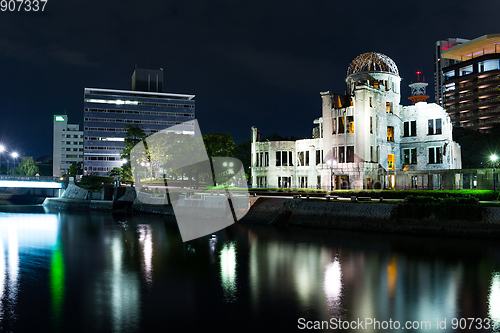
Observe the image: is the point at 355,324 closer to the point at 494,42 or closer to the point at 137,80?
the point at 494,42

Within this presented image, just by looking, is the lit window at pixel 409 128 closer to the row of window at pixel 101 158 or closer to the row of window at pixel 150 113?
the row of window at pixel 150 113

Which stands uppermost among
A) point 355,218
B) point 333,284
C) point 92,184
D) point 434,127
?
point 434,127

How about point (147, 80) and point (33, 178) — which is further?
point (147, 80)

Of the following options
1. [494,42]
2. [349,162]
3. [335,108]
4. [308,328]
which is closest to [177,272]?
[308,328]

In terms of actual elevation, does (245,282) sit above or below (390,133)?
below

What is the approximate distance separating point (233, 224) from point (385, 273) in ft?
90.5

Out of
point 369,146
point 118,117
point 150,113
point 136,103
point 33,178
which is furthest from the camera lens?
point 150,113

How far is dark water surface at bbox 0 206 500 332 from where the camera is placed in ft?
59.0

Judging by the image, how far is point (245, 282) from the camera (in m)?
24.5

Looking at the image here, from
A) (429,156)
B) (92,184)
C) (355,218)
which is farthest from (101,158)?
(355,218)

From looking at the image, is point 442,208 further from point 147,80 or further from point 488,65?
point 147,80

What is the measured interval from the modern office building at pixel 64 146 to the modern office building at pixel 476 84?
151 meters

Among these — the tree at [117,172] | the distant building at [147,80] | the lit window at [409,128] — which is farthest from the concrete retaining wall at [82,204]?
the distant building at [147,80]

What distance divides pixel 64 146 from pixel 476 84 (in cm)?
16364
